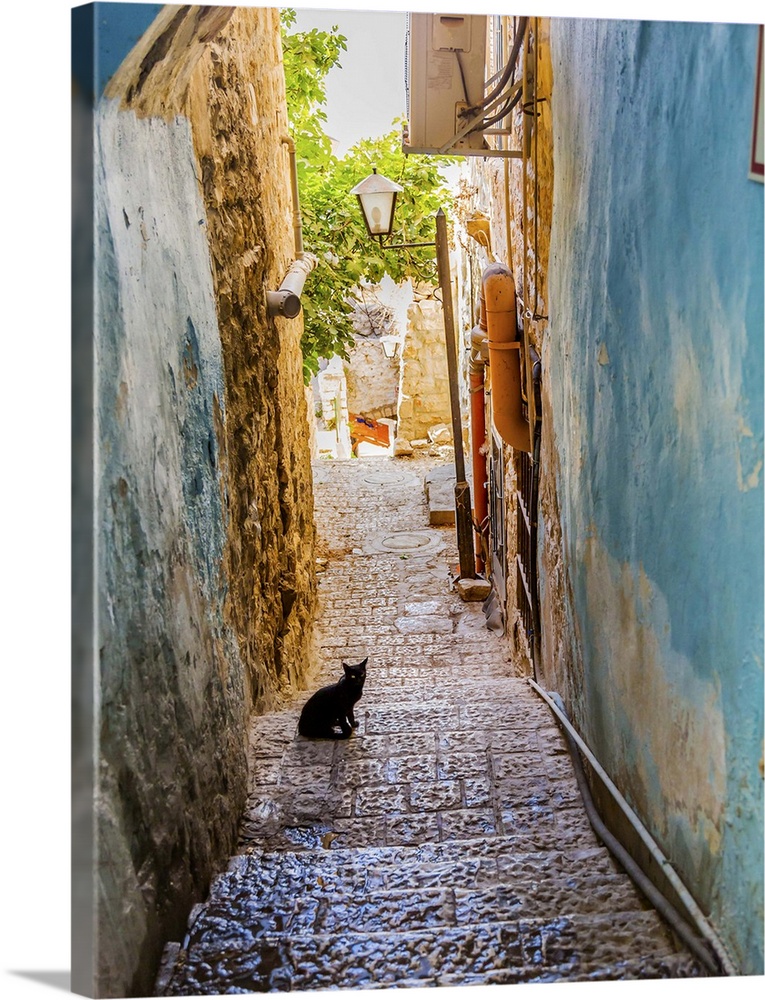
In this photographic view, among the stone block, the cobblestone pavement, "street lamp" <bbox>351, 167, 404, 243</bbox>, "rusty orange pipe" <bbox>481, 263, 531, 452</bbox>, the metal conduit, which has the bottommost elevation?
the stone block

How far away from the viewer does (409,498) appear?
11.4 m

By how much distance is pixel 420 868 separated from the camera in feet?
9.66

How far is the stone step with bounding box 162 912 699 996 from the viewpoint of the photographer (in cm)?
228

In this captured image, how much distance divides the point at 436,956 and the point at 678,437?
1418 millimetres

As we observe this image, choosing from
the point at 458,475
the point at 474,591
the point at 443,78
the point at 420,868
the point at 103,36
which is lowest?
the point at 474,591

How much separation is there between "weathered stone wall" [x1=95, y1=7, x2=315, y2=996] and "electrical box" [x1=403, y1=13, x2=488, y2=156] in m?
0.91

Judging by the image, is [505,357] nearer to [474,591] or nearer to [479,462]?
[474,591]

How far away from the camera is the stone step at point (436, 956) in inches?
89.6

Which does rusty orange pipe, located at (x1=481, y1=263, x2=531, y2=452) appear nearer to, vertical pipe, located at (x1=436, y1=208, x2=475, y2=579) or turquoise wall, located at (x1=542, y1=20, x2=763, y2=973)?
turquoise wall, located at (x1=542, y1=20, x2=763, y2=973)

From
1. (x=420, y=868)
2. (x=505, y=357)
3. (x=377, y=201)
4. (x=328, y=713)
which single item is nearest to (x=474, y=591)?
(x=505, y=357)

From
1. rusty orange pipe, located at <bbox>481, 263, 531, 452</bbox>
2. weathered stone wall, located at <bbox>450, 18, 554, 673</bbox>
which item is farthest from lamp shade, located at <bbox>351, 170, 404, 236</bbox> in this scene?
rusty orange pipe, located at <bbox>481, 263, 531, 452</bbox>

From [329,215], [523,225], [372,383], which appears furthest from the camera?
[372,383]

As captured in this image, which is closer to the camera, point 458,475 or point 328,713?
point 328,713

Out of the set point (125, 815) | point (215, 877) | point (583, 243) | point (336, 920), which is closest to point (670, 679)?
point (336, 920)
